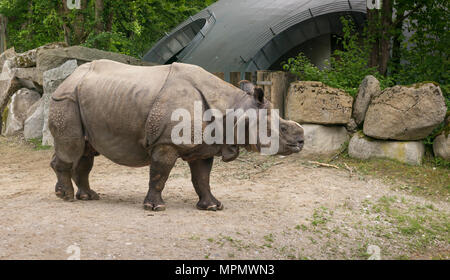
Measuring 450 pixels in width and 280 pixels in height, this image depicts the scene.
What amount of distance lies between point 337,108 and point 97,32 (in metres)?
8.70

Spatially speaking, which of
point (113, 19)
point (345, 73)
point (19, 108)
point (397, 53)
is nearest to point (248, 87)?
point (345, 73)

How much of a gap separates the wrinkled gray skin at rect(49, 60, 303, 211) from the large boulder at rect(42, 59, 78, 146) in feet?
18.1

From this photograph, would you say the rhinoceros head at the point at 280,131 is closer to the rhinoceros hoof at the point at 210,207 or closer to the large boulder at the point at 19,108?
the rhinoceros hoof at the point at 210,207

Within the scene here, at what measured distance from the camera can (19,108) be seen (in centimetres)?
1342

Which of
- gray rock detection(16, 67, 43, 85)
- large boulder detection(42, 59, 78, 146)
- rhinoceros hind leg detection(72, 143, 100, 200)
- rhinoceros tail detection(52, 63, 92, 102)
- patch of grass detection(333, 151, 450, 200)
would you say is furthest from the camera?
gray rock detection(16, 67, 43, 85)

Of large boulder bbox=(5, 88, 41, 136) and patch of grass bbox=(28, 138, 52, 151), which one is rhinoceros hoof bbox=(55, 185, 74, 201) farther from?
large boulder bbox=(5, 88, 41, 136)

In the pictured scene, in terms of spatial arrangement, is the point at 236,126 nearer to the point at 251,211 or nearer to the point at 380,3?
the point at 251,211

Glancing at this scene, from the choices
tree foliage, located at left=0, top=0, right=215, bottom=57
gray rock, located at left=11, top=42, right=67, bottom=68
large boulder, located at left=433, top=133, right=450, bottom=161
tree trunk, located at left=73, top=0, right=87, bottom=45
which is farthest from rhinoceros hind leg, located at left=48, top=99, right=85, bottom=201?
tree trunk, located at left=73, top=0, right=87, bottom=45

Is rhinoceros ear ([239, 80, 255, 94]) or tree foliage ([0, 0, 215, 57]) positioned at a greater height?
tree foliage ([0, 0, 215, 57])

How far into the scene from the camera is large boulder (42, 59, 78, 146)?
11.7 m

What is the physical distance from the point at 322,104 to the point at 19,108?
801 cm
